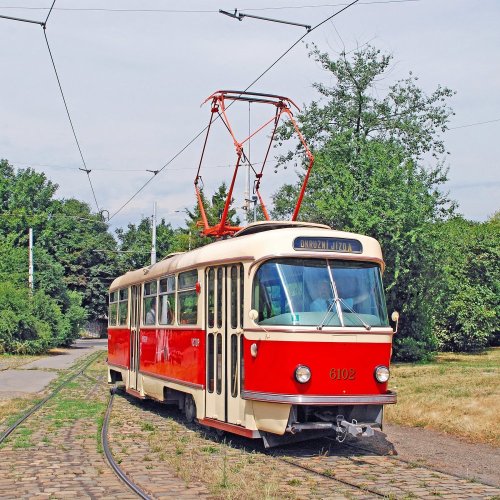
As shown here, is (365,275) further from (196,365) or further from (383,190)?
(383,190)

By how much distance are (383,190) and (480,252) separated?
15.3m

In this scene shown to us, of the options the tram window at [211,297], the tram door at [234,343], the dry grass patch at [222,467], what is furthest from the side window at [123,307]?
the tram door at [234,343]

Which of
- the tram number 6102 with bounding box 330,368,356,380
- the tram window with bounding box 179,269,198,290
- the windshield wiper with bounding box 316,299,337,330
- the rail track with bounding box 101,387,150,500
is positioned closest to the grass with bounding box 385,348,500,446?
the tram number 6102 with bounding box 330,368,356,380

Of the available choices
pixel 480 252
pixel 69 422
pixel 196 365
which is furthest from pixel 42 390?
pixel 480 252

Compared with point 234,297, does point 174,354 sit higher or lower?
lower

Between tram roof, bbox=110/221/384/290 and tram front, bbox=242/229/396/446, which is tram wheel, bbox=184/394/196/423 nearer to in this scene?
tram roof, bbox=110/221/384/290

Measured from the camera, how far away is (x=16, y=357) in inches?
1650

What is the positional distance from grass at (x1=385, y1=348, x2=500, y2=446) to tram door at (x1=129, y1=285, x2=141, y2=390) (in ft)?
17.2

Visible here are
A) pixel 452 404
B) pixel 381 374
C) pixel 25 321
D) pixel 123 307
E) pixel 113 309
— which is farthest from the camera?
pixel 25 321

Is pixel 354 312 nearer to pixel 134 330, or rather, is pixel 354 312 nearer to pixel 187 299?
pixel 187 299

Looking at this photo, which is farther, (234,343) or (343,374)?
(234,343)

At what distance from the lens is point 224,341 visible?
11539 mm

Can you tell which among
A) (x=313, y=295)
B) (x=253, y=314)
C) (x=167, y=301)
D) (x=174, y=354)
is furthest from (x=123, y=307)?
(x=313, y=295)

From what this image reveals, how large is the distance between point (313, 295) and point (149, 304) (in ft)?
20.4
